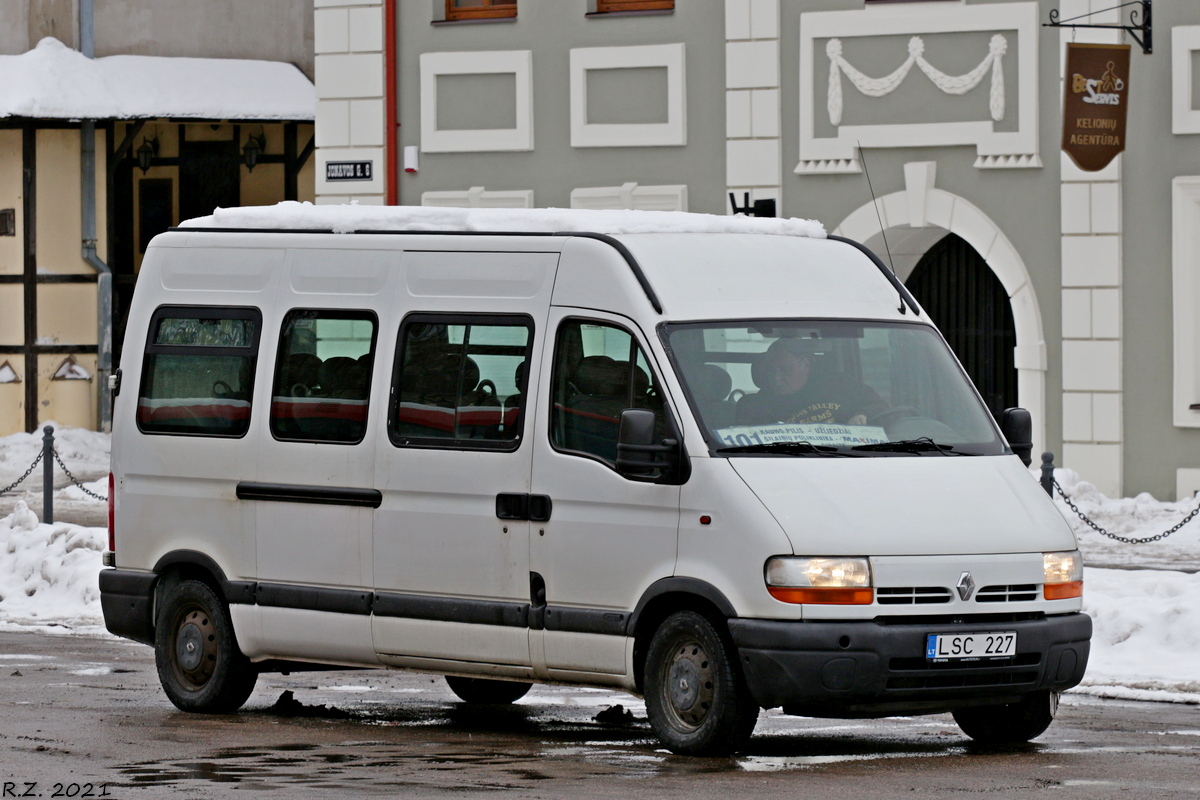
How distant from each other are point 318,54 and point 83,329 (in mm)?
6740

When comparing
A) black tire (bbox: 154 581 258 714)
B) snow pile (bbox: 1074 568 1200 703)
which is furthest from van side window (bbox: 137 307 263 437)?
snow pile (bbox: 1074 568 1200 703)

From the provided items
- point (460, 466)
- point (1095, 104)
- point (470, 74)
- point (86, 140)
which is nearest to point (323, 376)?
point (460, 466)

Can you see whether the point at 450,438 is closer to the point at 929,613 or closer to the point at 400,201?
the point at 929,613

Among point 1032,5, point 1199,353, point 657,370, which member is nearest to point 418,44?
point 1032,5

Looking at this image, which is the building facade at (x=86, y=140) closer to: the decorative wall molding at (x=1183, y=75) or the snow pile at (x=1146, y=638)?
the decorative wall molding at (x=1183, y=75)

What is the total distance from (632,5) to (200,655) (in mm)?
12303

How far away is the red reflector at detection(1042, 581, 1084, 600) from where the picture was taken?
9359mm

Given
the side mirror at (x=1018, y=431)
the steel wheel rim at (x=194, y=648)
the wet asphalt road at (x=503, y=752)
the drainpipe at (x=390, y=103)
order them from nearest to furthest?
1. the wet asphalt road at (x=503, y=752)
2. the side mirror at (x=1018, y=431)
3. the steel wheel rim at (x=194, y=648)
4. the drainpipe at (x=390, y=103)

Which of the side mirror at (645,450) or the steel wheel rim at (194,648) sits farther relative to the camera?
the steel wheel rim at (194,648)

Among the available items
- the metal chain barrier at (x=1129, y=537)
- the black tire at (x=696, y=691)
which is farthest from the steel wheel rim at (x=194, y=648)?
the metal chain barrier at (x=1129, y=537)

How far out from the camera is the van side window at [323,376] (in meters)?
10.8

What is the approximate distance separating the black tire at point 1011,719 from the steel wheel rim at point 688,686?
120 centimetres

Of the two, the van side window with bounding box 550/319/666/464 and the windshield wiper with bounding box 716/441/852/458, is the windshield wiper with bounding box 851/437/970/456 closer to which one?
the windshield wiper with bounding box 716/441/852/458

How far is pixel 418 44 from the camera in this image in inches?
902
